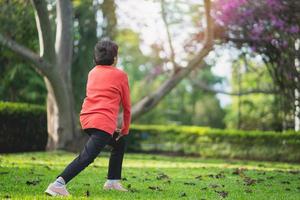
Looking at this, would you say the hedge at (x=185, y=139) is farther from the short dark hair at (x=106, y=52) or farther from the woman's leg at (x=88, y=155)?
the woman's leg at (x=88, y=155)

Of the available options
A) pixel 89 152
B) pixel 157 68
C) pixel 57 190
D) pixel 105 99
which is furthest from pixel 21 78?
pixel 57 190

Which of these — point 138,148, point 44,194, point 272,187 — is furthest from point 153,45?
point 44,194

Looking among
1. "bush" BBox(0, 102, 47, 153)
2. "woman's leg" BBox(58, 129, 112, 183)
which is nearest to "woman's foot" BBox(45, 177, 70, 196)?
"woman's leg" BBox(58, 129, 112, 183)

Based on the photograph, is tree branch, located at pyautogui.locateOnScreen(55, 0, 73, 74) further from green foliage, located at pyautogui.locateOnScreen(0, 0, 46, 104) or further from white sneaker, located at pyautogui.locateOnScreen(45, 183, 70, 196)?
white sneaker, located at pyautogui.locateOnScreen(45, 183, 70, 196)

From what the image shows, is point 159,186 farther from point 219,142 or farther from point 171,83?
point 219,142

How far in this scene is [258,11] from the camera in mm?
17562

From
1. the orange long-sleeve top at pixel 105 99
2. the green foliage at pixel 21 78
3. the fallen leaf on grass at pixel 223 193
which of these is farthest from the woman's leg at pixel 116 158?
the green foliage at pixel 21 78

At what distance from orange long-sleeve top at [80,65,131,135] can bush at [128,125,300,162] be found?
12.7 metres

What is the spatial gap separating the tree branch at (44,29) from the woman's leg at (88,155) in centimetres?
929

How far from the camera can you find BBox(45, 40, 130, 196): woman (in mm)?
5836

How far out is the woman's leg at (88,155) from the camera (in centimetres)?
580

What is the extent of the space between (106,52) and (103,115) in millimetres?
778

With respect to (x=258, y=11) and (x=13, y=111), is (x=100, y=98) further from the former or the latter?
(x=258, y=11)

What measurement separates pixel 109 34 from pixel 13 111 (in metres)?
6.64
